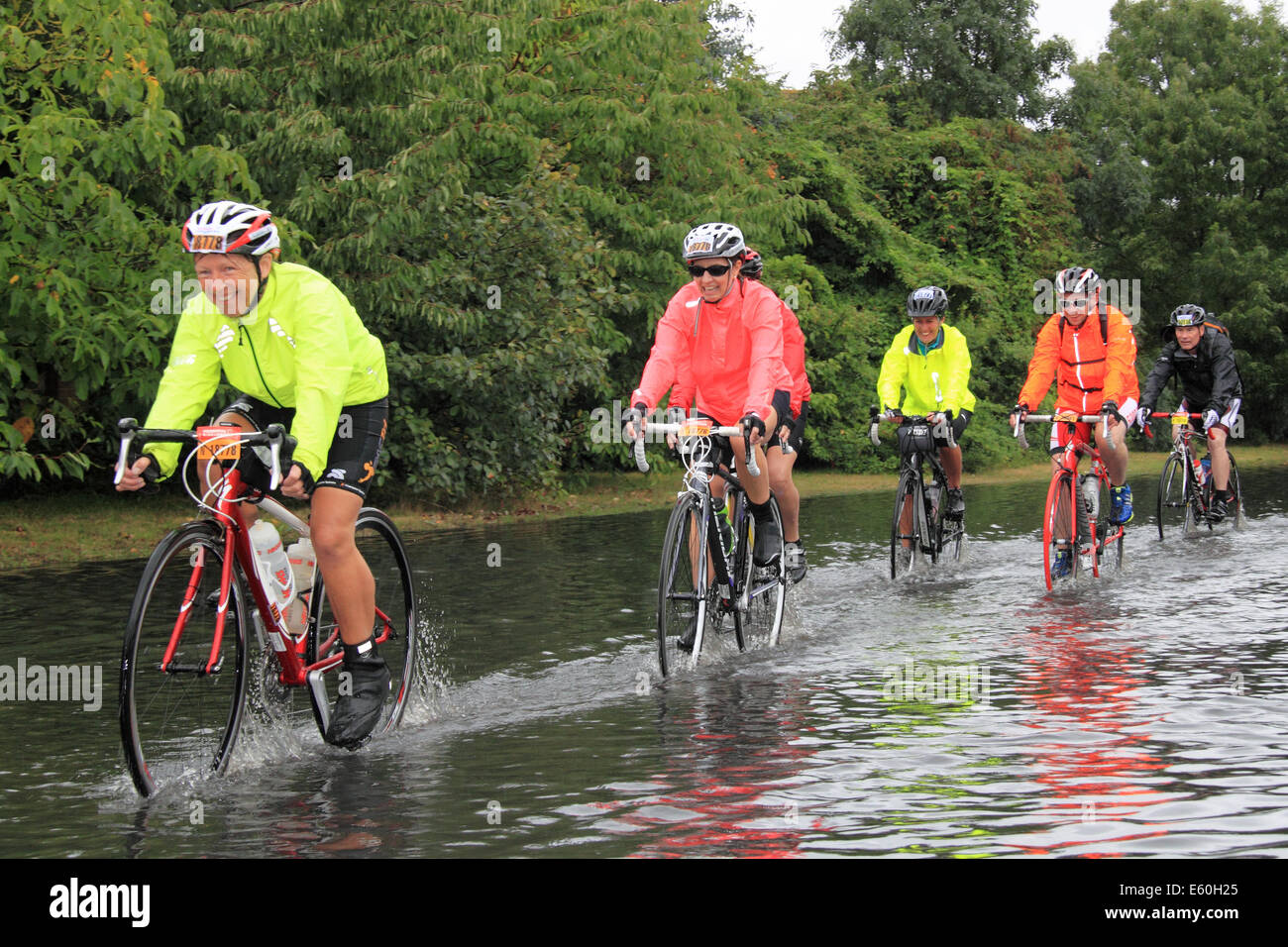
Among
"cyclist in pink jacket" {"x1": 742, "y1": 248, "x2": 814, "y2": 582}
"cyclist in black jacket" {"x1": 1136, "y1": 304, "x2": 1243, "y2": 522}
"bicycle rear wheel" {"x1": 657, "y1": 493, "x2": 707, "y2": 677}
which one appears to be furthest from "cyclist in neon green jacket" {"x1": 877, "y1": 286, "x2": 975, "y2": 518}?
"bicycle rear wheel" {"x1": 657, "y1": 493, "x2": 707, "y2": 677}

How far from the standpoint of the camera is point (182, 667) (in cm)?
573

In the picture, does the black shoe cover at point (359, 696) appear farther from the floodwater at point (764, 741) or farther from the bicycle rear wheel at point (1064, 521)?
the bicycle rear wheel at point (1064, 521)

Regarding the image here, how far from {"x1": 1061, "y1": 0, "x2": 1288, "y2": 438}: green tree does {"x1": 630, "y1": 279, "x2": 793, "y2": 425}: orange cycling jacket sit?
36.4 m

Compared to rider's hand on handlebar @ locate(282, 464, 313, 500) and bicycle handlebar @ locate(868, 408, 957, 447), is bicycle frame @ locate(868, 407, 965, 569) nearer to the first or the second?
bicycle handlebar @ locate(868, 408, 957, 447)

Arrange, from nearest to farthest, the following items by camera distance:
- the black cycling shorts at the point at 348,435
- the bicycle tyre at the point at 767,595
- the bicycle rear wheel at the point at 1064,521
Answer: the black cycling shorts at the point at 348,435 → the bicycle tyre at the point at 767,595 → the bicycle rear wheel at the point at 1064,521

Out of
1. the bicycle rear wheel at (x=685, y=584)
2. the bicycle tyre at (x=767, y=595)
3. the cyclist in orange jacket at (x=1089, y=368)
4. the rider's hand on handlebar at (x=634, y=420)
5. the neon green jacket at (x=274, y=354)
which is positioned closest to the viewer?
the neon green jacket at (x=274, y=354)

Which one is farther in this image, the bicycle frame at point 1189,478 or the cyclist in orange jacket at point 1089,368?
the bicycle frame at point 1189,478

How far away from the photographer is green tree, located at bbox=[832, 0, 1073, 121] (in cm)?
4700

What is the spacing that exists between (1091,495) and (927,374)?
1.65 metres

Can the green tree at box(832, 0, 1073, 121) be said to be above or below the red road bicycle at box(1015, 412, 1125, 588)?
above

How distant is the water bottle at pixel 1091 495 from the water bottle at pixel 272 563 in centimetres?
697

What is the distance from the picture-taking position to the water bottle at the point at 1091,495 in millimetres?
11688

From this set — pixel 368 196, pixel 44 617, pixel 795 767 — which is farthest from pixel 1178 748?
pixel 368 196

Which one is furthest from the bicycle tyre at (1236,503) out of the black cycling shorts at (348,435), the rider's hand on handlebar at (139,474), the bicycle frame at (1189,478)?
the rider's hand on handlebar at (139,474)
